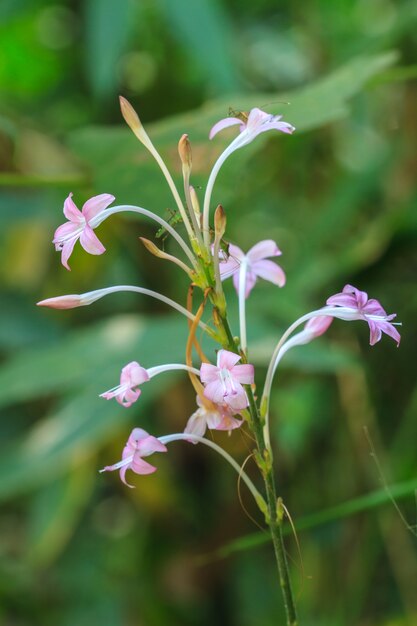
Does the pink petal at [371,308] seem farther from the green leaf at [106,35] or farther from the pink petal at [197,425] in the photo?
the green leaf at [106,35]

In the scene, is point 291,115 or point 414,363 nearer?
point 291,115

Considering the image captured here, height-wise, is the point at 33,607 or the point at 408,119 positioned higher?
the point at 408,119

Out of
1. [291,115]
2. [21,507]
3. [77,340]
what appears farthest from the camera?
[21,507]

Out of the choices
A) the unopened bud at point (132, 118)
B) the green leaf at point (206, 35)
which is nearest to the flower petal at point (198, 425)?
the unopened bud at point (132, 118)

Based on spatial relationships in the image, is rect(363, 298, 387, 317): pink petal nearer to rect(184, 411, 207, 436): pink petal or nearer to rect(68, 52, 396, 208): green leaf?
rect(184, 411, 207, 436): pink petal

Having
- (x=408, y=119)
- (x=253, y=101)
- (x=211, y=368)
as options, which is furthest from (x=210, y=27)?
(x=211, y=368)

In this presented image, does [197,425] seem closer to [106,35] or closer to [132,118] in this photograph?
[132,118]

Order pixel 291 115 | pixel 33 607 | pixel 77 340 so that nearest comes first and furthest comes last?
1. pixel 291 115
2. pixel 77 340
3. pixel 33 607

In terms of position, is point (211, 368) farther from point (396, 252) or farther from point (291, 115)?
point (396, 252)

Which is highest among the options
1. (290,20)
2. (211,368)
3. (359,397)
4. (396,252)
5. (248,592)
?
(290,20)
